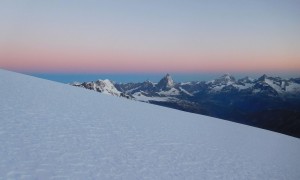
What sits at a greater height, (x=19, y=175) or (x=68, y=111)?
(x=68, y=111)

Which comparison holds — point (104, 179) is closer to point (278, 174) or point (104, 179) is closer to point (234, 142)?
point (278, 174)

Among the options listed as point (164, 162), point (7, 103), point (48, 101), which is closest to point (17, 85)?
point (48, 101)

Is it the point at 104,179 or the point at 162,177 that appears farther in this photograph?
the point at 162,177

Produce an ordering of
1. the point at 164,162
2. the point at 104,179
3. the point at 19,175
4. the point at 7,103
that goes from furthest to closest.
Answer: the point at 7,103, the point at 164,162, the point at 104,179, the point at 19,175

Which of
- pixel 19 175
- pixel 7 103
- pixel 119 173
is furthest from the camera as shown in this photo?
pixel 7 103

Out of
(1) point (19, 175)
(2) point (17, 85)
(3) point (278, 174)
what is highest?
(2) point (17, 85)

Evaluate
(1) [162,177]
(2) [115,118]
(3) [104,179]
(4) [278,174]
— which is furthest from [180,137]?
(3) [104,179]
